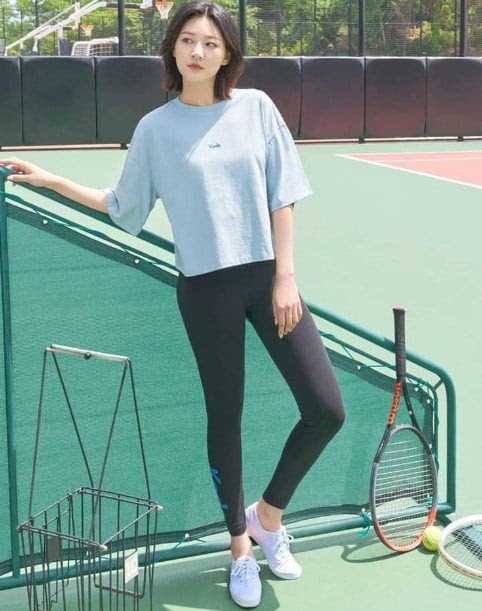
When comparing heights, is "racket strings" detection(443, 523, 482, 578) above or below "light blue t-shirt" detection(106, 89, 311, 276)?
below

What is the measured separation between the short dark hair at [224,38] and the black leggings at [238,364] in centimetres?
59

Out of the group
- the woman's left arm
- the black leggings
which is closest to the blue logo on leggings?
the black leggings

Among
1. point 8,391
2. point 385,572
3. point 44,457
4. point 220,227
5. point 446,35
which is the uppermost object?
point 446,35

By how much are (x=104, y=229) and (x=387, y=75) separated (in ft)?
36.8

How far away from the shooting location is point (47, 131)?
63.9 feet

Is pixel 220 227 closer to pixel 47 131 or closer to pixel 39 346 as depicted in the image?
pixel 39 346

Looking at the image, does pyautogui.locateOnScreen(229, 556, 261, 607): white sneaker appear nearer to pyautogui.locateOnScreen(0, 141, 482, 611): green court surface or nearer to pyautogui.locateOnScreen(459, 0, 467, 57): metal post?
pyautogui.locateOnScreen(0, 141, 482, 611): green court surface

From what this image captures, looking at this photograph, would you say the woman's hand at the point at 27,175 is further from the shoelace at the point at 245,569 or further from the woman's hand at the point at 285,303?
the shoelace at the point at 245,569

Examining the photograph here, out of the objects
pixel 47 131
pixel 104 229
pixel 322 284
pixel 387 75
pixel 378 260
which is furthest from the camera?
pixel 387 75

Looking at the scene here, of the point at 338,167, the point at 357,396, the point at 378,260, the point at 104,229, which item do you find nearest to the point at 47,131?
the point at 338,167

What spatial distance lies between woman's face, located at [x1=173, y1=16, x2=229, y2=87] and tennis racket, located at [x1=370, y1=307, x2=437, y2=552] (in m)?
1.34

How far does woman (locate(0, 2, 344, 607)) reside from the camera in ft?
11.0

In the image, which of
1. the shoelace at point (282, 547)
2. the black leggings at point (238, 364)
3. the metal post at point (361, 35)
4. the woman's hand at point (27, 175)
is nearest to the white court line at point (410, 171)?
the metal post at point (361, 35)

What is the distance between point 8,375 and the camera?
3518mm
